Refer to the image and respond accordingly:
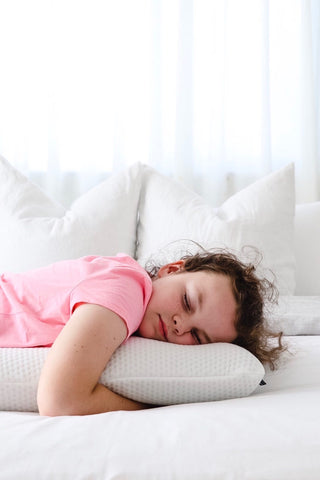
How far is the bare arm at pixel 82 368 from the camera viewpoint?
3.42ft

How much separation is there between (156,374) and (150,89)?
75.9 inches

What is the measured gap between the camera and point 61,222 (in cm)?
207

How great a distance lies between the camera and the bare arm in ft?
3.42

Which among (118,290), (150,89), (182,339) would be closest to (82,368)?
(118,290)

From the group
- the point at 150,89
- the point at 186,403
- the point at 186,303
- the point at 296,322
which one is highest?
the point at 150,89

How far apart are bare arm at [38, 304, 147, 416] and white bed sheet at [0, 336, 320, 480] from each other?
2.5 inches

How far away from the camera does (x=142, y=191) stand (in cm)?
225

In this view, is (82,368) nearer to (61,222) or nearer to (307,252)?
(61,222)

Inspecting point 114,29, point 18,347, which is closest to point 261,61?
point 114,29

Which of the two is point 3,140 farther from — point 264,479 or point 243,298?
point 264,479

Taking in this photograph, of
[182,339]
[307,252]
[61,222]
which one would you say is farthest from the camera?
[307,252]

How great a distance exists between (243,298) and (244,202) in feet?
2.81

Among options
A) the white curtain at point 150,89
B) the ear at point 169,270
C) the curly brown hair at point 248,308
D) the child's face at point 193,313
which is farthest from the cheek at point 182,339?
the white curtain at point 150,89

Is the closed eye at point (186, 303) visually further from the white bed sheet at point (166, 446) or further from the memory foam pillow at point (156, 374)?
the white bed sheet at point (166, 446)
